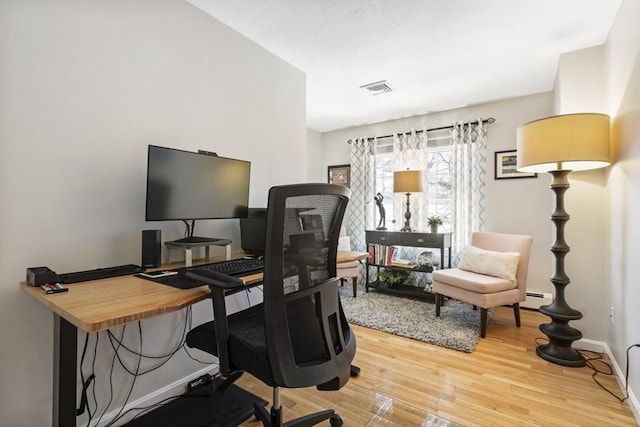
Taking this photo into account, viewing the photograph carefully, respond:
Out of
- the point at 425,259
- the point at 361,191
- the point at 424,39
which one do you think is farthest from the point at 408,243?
the point at 424,39

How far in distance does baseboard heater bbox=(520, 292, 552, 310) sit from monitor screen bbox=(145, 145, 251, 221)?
10.6 feet

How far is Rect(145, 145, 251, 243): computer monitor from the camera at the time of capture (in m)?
1.52

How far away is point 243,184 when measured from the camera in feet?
6.59

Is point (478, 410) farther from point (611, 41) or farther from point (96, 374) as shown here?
point (611, 41)

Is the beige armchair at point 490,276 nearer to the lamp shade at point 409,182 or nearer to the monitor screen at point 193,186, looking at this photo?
the lamp shade at point 409,182

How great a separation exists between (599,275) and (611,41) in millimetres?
1745

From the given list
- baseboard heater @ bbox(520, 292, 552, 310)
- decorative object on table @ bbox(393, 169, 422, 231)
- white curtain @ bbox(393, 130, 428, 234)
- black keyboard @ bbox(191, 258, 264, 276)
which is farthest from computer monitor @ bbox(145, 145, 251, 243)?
baseboard heater @ bbox(520, 292, 552, 310)

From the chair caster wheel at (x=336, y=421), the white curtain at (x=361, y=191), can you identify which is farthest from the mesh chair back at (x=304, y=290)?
the white curtain at (x=361, y=191)

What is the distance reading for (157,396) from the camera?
1.72m

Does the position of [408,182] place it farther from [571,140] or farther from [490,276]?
[571,140]

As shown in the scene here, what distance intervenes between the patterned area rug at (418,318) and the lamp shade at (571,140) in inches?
59.8

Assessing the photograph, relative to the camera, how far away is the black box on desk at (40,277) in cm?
119

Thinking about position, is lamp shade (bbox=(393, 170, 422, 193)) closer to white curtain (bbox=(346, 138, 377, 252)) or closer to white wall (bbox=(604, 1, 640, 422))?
white curtain (bbox=(346, 138, 377, 252))

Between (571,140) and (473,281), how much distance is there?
1306 millimetres
